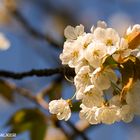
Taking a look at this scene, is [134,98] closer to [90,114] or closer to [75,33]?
[90,114]

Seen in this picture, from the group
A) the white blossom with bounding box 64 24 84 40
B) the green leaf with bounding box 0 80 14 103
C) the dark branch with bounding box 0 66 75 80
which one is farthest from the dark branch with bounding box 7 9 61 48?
the white blossom with bounding box 64 24 84 40

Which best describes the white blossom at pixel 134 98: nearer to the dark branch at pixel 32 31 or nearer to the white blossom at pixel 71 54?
the white blossom at pixel 71 54

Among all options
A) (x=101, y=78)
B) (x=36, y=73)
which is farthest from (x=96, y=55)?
(x=36, y=73)

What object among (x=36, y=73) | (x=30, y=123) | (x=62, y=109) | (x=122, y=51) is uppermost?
(x=122, y=51)

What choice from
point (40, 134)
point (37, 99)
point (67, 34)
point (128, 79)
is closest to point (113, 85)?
point (128, 79)

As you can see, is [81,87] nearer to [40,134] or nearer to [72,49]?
[72,49]

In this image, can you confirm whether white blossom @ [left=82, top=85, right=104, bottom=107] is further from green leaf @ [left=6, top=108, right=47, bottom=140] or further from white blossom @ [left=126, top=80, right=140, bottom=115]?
green leaf @ [left=6, top=108, right=47, bottom=140]
